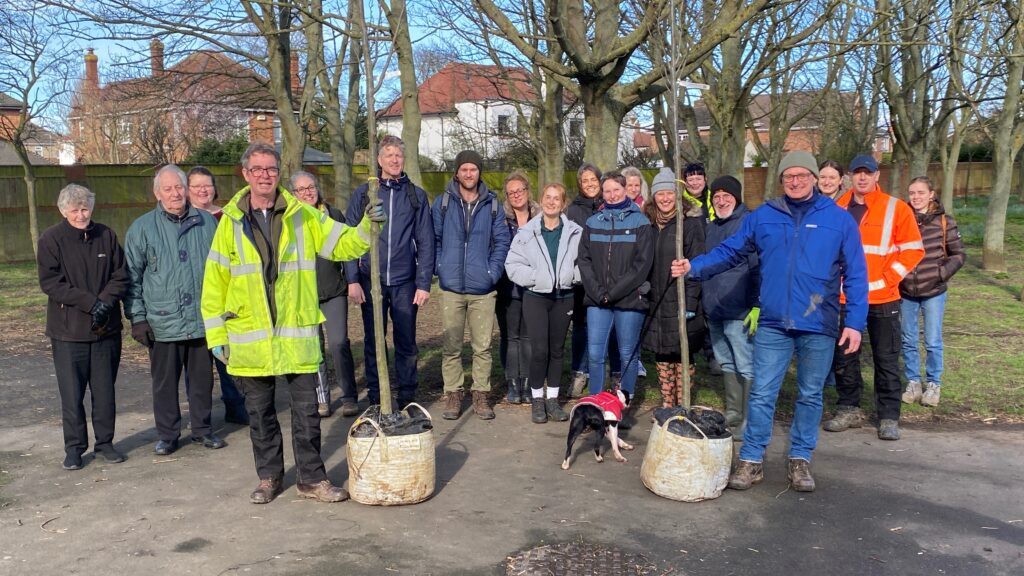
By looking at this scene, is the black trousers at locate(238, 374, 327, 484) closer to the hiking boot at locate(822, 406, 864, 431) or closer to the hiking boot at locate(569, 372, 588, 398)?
the hiking boot at locate(569, 372, 588, 398)

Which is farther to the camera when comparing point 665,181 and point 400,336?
point 400,336

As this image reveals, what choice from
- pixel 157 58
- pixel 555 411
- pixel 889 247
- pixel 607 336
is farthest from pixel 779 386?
pixel 157 58

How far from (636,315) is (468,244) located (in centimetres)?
149

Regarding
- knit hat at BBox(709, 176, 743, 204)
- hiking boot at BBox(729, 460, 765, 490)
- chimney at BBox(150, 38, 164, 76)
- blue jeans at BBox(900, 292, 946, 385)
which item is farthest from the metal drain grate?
chimney at BBox(150, 38, 164, 76)

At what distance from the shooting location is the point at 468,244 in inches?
273

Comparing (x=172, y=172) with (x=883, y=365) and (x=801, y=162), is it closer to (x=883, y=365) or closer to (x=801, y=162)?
(x=801, y=162)

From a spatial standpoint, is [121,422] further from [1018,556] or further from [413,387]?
[1018,556]

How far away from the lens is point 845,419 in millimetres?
6594

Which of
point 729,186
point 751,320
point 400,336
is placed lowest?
point 400,336

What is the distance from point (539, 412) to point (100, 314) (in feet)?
11.0

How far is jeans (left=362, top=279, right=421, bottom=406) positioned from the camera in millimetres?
6871

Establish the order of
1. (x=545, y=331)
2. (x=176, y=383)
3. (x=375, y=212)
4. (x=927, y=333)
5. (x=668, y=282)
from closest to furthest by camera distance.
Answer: (x=375, y=212)
(x=176, y=383)
(x=668, y=282)
(x=545, y=331)
(x=927, y=333)

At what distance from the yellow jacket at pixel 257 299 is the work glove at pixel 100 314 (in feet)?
4.12

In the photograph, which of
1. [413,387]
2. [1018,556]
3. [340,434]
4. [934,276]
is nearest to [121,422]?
[340,434]
